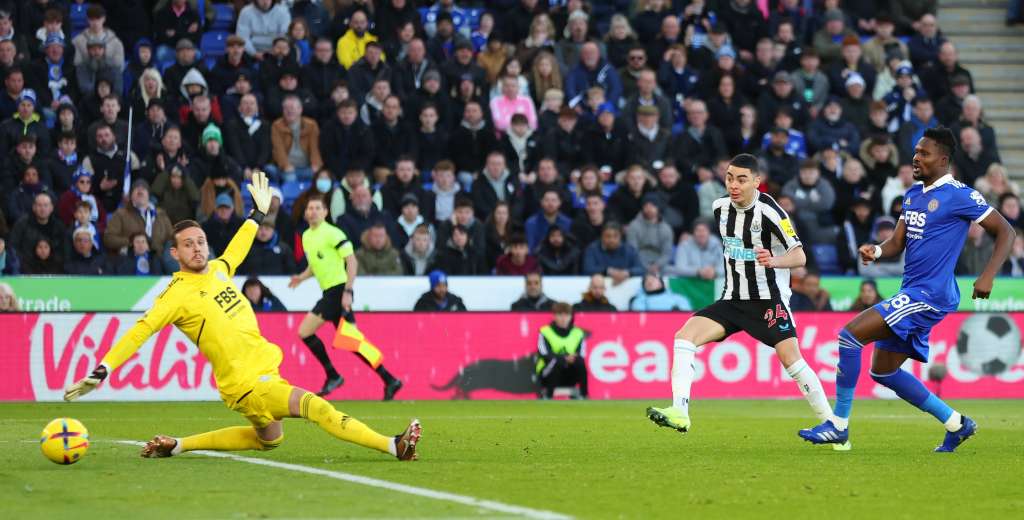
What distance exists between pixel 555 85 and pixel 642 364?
5742 mm

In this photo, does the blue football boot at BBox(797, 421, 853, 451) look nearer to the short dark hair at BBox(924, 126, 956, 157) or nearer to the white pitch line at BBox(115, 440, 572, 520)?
the short dark hair at BBox(924, 126, 956, 157)

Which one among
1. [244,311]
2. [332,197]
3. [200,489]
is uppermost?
[332,197]

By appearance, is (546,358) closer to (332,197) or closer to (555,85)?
(332,197)

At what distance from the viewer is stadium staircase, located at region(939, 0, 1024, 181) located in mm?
Result: 27984

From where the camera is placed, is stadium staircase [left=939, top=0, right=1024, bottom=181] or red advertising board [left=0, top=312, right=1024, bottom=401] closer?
red advertising board [left=0, top=312, right=1024, bottom=401]

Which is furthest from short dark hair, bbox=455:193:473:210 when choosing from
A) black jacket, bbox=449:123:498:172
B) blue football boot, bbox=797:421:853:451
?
blue football boot, bbox=797:421:853:451

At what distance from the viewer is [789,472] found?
32.0 ft

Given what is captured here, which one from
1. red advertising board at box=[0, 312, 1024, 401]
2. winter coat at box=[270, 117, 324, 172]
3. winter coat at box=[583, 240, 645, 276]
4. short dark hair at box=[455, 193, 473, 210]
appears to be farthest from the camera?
winter coat at box=[270, 117, 324, 172]

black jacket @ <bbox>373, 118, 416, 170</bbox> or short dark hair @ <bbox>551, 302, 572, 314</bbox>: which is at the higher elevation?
black jacket @ <bbox>373, 118, 416, 170</bbox>

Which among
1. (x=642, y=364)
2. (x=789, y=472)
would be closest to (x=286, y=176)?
(x=642, y=364)

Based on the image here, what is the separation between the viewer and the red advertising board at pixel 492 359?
19.0 metres

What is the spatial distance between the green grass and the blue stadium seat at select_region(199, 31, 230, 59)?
1040 cm

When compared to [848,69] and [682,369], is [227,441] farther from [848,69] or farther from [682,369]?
[848,69]

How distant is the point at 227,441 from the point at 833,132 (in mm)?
16185
